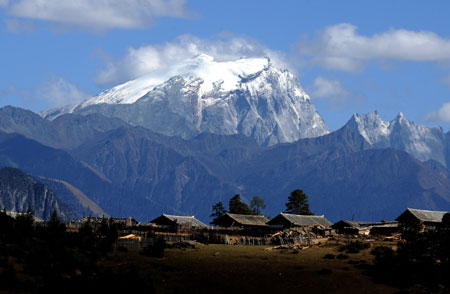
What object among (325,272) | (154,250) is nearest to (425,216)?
(325,272)

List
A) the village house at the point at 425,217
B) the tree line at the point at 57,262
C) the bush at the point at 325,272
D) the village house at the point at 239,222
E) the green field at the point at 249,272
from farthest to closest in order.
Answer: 1. the village house at the point at 239,222
2. the village house at the point at 425,217
3. the bush at the point at 325,272
4. the green field at the point at 249,272
5. the tree line at the point at 57,262

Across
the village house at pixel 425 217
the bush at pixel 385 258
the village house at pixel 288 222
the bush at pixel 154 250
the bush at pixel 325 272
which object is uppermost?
the village house at pixel 288 222

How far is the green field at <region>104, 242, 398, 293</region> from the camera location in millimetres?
83688

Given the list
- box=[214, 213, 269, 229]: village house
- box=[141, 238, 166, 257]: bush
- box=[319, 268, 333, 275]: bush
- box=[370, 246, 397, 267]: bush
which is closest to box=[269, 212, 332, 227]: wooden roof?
box=[214, 213, 269, 229]: village house

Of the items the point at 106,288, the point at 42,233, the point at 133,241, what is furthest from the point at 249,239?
the point at 106,288

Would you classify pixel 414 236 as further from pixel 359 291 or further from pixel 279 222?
pixel 279 222

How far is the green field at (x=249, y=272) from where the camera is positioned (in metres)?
83.7

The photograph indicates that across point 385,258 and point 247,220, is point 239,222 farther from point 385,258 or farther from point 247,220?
point 385,258

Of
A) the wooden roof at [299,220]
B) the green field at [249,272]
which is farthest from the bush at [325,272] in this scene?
the wooden roof at [299,220]

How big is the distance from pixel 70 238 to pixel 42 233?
17.3 ft

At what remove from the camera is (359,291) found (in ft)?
275

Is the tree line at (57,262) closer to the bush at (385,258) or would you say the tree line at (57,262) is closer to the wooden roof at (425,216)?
the bush at (385,258)

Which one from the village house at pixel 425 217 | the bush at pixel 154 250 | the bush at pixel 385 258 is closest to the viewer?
the bush at pixel 385 258

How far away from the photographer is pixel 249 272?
9000 centimetres
